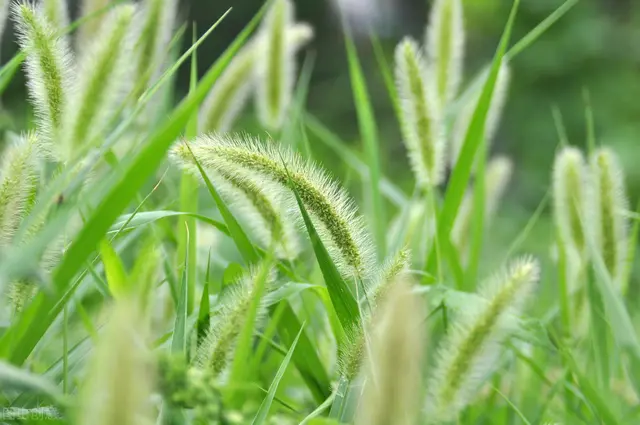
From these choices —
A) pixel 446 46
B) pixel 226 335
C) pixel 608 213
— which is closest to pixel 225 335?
pixel 226 335

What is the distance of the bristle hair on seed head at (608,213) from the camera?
0.97m

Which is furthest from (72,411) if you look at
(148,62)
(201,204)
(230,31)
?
(230,31)

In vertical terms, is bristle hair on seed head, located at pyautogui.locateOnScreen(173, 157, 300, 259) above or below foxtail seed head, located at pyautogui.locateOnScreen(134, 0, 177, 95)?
below

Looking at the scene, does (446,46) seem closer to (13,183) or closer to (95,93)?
(95,93)

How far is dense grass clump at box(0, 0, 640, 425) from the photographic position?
1.62 feet

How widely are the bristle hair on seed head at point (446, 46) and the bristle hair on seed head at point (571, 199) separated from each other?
0.17 meters

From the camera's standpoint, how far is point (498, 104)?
4.35 feet

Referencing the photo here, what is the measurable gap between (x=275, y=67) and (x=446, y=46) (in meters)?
0.26

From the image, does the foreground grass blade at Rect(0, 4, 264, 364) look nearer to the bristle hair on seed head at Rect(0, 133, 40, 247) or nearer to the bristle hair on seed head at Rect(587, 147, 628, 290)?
the bristle hair on seed head at Rect(0, 133, 40, 247)

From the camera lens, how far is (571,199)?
106 centimetres

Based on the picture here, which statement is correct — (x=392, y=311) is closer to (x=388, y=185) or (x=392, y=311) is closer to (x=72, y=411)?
(x=72, y=411)

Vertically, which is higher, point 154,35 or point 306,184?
point 154,35

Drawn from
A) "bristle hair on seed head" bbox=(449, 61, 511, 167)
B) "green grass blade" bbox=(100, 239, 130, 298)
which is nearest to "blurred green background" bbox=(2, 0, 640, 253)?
"bristle hair on seed head" bbox=(449, 61, 511, 167)

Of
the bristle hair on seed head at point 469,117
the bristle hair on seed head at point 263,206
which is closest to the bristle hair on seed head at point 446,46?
the bristle hair on seed head at point 469,117
